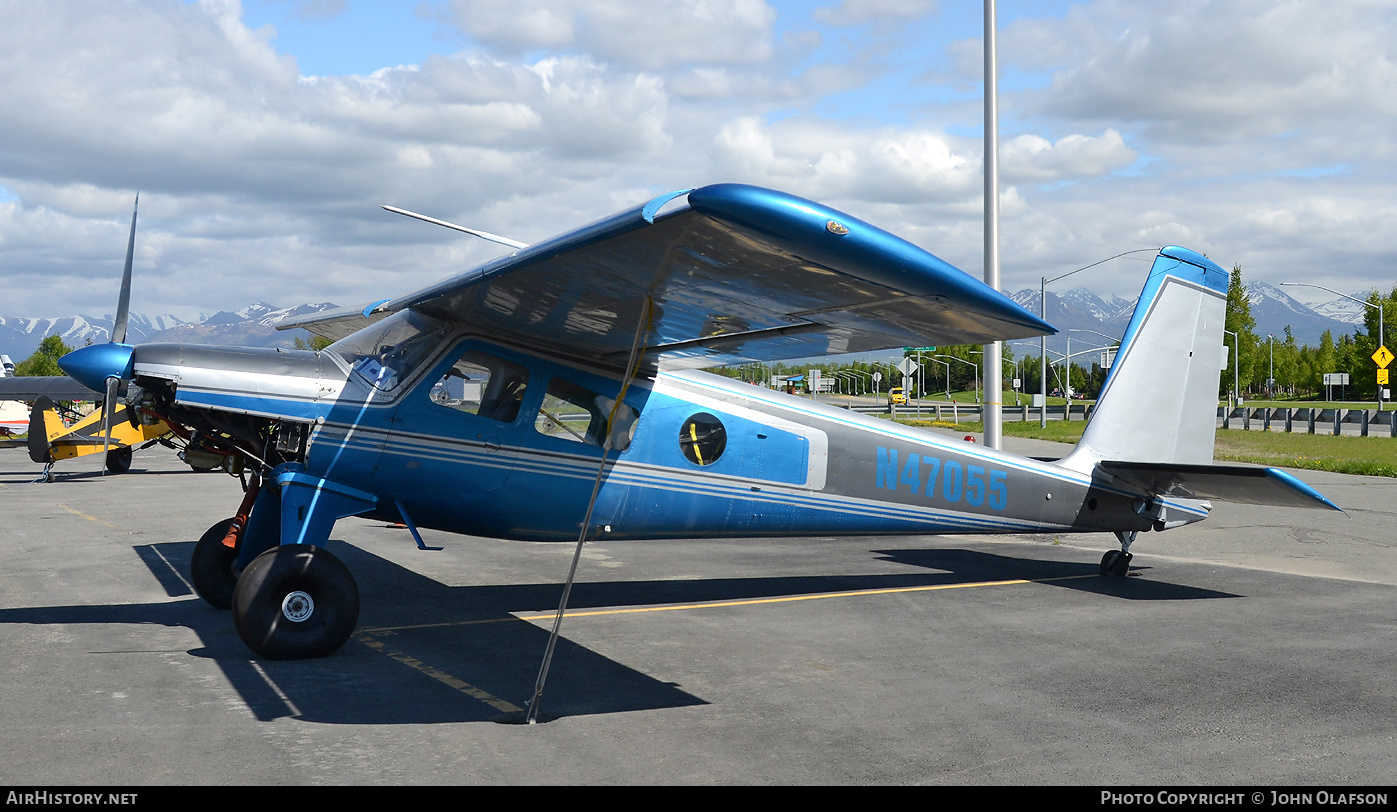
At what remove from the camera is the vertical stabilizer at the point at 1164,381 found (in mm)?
9781

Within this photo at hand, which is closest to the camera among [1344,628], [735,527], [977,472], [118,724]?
[118,724]

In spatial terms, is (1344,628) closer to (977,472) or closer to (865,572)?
(977,472)

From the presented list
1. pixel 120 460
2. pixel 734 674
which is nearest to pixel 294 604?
pixel 734 674

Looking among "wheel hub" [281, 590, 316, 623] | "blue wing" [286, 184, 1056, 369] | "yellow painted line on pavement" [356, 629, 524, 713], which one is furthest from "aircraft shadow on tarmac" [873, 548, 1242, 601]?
"wheel hub" [281, 590, 316, 623]

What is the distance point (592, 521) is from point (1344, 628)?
6.01 metres

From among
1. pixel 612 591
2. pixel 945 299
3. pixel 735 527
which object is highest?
pixel 945 299

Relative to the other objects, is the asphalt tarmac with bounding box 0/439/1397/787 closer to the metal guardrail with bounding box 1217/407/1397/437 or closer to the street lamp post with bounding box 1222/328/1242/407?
the metal guardrail with bounding box 1217/407/1397/437

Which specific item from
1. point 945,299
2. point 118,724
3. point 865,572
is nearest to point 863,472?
point 865,572

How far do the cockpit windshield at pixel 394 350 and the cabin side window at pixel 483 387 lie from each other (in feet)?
0.82

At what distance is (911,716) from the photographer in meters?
5.37

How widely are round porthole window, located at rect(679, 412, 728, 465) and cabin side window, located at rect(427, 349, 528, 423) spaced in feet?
4.64

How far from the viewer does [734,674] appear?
20.6 ft

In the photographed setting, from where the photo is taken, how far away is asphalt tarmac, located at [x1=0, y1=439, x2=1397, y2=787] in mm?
4578

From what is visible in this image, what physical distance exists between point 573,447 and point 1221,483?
18.5 ft
